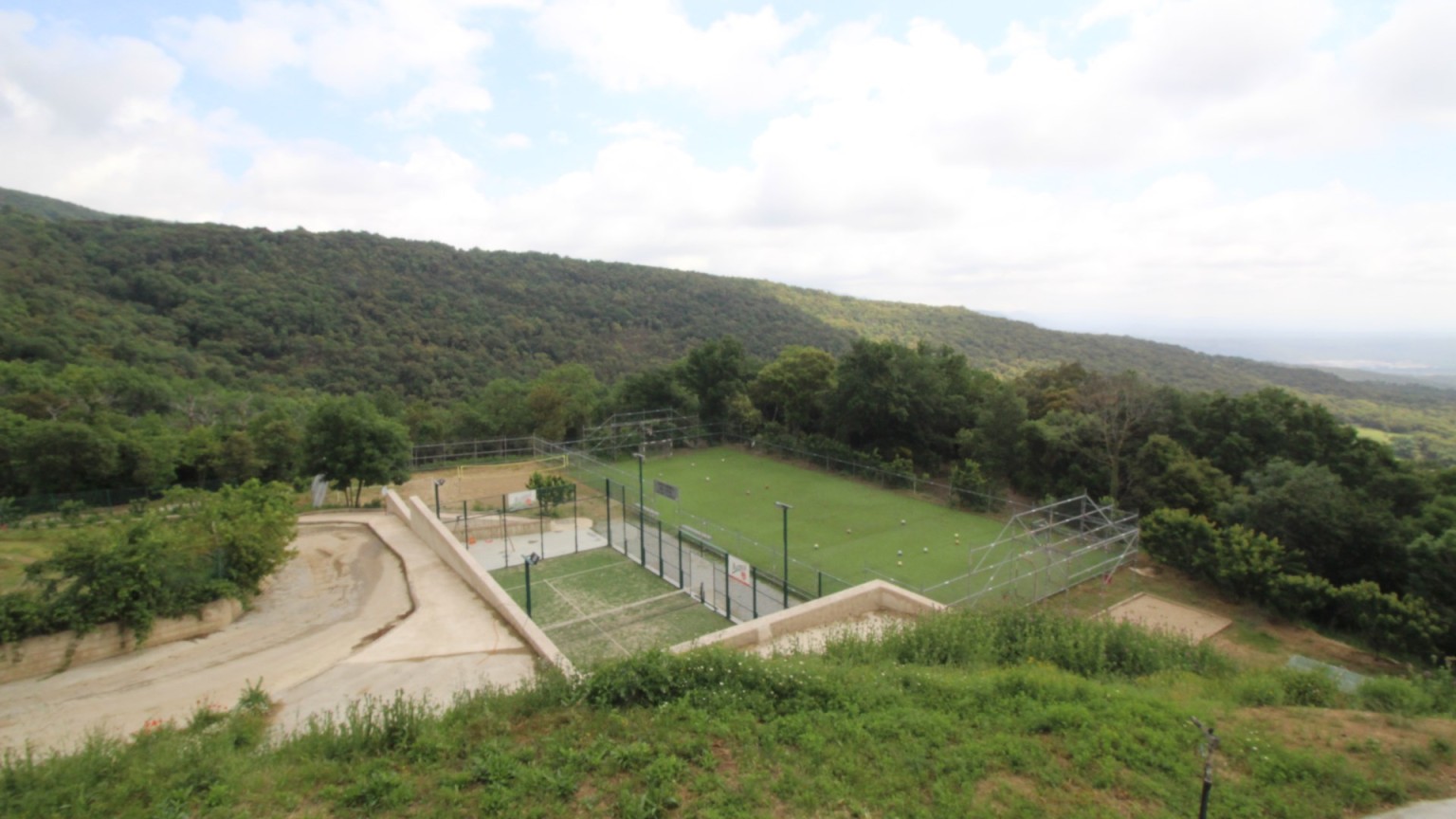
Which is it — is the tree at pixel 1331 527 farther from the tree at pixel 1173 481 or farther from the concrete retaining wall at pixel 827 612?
the concrete retaining wall at pixel 827 612

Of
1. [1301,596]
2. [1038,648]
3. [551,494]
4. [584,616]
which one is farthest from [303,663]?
[1301,596]

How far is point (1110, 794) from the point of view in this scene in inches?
189

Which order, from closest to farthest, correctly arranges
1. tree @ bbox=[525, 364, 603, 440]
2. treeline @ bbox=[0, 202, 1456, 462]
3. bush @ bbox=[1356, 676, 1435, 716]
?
bush @ bbox=[1356, 676, 1435, 716], tree @ bbox=[525, 364, 603, 440], treeline @ bbox=[0, 202, 1456, 462]

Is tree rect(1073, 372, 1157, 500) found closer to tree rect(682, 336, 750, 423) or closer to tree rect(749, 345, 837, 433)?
tree rect(749, 345, 837, 433)

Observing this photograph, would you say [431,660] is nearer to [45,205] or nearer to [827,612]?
[827,612]

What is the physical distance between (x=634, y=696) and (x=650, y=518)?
52.4 ft

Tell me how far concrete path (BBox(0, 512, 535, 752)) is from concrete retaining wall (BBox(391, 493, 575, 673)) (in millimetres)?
198

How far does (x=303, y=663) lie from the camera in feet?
32.9

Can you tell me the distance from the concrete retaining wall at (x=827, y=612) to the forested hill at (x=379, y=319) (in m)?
23.3

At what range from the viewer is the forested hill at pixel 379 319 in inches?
1609

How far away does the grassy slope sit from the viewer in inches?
183

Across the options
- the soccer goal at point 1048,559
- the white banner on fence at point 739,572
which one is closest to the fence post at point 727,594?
the white banner on fence at point 739,572

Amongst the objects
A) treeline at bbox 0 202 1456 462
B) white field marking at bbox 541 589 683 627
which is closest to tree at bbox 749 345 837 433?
treeline at bbox 0 202 1456 462

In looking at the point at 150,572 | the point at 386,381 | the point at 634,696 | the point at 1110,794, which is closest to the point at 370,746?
the point at 634,696
